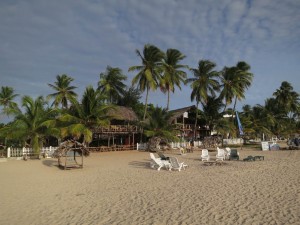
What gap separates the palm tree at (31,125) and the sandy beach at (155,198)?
296 inches

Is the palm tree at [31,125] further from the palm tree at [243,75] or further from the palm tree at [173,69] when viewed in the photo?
the palm tree at [243,75]

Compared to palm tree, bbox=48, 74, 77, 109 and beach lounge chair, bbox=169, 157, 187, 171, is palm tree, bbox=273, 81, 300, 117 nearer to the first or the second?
palm tree, bbox=48, 74, 77, 109

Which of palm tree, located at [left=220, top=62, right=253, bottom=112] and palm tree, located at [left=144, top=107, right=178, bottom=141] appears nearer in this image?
palm tree, located at [left=144, top=107, right=178, bottom=141]

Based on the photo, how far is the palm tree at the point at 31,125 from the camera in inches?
758

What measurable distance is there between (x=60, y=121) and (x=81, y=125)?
193cm

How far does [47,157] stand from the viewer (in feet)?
66.5

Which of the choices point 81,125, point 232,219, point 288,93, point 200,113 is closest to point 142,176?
point 232,219

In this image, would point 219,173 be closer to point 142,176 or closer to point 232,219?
point 142,176

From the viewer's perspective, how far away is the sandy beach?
609 centimetres

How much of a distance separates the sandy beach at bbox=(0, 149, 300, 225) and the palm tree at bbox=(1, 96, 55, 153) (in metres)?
7.52

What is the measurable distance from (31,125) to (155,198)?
14.8 meters

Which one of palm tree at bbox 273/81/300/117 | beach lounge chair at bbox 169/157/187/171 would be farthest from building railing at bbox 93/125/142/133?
palm tree at bbox 273/81/300/117

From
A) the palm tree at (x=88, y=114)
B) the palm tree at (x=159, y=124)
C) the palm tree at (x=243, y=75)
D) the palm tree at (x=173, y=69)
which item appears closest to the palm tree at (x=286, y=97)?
the palm tree at (x=243, y=75)

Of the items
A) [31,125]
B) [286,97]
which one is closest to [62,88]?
[31,125]
